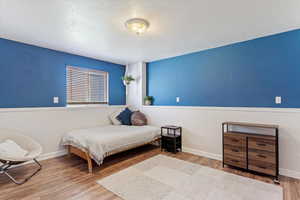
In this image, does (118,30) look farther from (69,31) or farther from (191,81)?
(191,81)

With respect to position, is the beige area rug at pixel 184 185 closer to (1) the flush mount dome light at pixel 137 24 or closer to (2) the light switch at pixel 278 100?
(2) the light switch at pixel 278 100

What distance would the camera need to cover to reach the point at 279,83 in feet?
8.72

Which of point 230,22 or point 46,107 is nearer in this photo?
point 230,22

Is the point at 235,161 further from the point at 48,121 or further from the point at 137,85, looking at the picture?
the point at 48,121

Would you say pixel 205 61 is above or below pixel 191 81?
above

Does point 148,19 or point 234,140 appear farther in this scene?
A: point 234,140

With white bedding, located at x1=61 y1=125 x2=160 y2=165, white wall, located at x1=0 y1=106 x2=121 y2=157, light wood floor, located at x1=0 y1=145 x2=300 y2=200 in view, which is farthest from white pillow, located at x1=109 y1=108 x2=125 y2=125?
light wood floor, located at x1=0 y1=145 x2=300 y2=200

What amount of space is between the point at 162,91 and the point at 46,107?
2.79m

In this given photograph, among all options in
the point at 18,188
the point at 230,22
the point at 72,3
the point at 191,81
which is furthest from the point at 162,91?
the point at 18,188

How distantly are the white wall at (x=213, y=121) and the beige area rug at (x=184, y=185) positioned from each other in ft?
2.09

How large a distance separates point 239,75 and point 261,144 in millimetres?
1340

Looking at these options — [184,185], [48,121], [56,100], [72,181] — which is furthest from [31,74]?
[184,185]

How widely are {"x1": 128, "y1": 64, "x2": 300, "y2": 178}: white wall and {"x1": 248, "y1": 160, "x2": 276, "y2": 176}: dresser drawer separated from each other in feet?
1.25

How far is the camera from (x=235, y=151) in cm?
271
